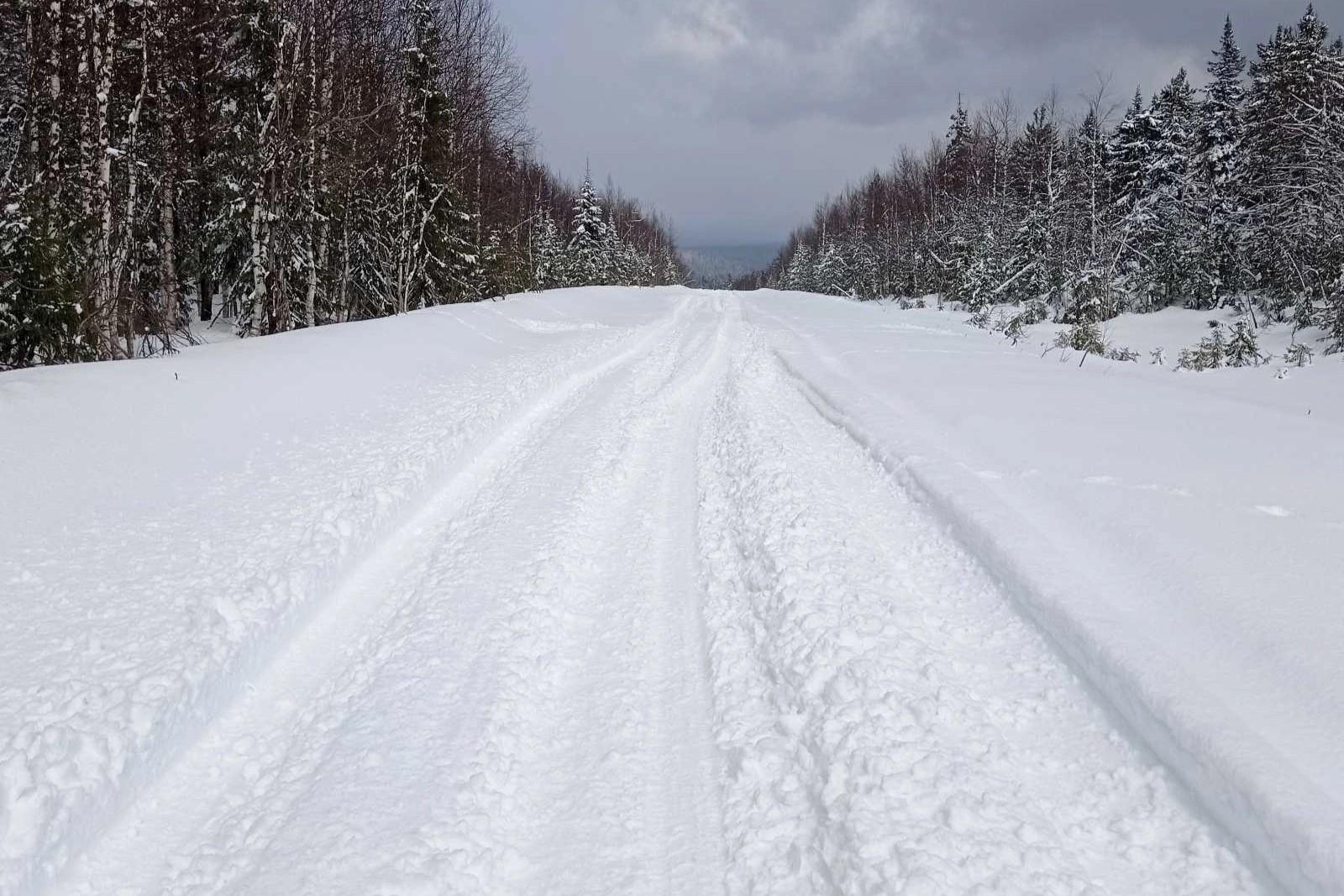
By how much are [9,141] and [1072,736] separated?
19.5m

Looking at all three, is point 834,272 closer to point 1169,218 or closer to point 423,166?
point 1169,218

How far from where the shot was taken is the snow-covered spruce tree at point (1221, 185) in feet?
72.0

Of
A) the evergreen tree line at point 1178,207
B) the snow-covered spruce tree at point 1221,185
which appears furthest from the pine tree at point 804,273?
the snow-covered spruce tree at point 1221,185

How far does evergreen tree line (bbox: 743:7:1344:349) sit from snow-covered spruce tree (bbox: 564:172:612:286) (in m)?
22.1

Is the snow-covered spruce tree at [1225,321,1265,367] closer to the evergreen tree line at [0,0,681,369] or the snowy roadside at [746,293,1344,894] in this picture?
the snowy roadside at [746,293,1344,894]

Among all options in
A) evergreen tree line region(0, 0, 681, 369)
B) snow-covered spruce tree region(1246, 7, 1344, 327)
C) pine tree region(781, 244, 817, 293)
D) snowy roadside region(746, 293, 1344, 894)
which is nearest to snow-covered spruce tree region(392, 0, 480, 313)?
evergreen tree line region(0, 0, 681, 369)

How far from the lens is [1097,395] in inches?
336

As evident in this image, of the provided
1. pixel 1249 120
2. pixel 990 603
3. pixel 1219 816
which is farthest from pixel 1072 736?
pixel 1249 120

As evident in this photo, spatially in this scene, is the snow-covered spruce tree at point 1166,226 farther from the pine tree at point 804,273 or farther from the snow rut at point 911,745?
the pine tree at point 804,273

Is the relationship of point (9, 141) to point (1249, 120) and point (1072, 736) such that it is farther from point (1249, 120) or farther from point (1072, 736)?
point (1249, 120)

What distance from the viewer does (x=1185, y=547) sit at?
3.98m

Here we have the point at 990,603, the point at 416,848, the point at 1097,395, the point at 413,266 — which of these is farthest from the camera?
the point at 413,266

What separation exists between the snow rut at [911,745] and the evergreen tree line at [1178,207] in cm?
1597

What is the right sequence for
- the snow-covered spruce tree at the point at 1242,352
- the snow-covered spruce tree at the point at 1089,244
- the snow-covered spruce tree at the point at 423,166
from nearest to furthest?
the snow-covered spruce tree at the point at 1242,352
the snow-covered spruce tree at the point at 423,166
the snow-covered spruce tree at the point at 1089,244
